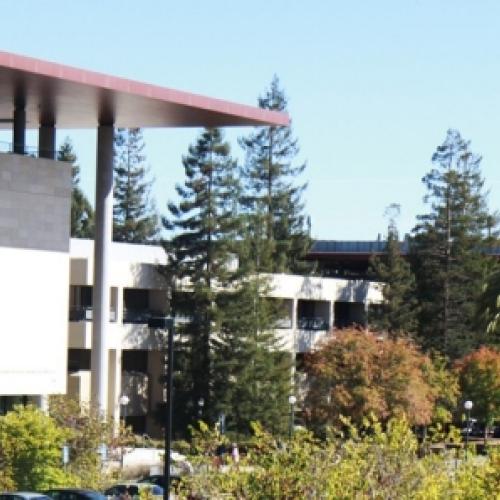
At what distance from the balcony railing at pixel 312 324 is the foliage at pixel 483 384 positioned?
7704 mm

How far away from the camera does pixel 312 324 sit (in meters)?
79.8

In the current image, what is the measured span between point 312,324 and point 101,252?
28.1 m

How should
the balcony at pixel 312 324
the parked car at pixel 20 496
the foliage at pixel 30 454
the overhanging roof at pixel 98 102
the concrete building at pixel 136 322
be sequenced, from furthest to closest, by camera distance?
the balcony at pixel 312 324, the concrete building at pixel 136 322, the overhanging roof at pixel 98 102, the foliage at pixel 30 454, the parked car at pixel 20 496

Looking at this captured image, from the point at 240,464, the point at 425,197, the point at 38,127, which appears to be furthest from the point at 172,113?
the point at 425,197

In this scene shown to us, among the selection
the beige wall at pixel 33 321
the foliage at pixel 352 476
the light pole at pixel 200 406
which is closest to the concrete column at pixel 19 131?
the beige wall at pixel 33 321

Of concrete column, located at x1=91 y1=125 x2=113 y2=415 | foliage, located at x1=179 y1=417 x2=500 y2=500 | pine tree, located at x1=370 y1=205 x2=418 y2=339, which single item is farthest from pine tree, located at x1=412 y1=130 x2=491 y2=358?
foliage, located at x1=179 y1=417 x2=500 y2=500

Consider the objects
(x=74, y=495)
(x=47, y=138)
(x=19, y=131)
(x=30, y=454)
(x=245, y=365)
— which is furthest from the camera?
(x=245, y=365)

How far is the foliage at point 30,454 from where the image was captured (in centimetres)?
4006

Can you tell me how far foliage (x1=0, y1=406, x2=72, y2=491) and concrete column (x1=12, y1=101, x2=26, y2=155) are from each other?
36.1 ft

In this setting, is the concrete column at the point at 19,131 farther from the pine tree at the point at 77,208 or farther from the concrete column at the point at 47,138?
the pine tree at the point at 77,208

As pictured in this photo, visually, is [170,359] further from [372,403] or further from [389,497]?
[372,403]

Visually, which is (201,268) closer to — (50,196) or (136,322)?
(136,322)

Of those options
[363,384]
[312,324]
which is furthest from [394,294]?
[363,384]

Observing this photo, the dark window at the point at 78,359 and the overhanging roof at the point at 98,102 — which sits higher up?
the overhanging roof at the point at 98,102
